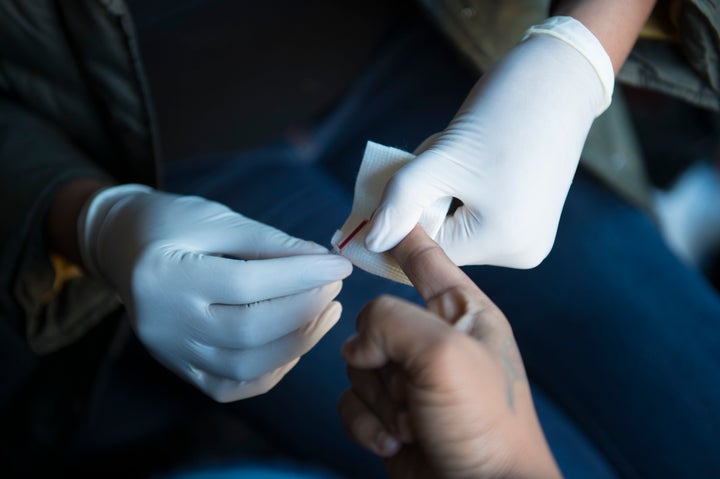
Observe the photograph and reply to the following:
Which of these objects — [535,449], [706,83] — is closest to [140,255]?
[535,449]

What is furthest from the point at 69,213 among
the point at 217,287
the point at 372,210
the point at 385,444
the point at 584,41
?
the point at 584,41

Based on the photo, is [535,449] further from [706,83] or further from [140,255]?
[706,83]

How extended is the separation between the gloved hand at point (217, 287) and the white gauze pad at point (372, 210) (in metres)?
0.02

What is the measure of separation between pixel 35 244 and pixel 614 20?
0.72 m

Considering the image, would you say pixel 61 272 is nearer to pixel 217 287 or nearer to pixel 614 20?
pixel 217 287

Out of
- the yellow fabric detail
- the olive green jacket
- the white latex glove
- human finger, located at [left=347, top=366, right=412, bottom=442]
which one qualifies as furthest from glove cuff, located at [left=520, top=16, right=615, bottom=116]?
the yellow fabric detail

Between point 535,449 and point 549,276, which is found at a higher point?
point 535,449

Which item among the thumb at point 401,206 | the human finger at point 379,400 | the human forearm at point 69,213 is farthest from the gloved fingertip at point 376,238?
the human forearm at point 69,213

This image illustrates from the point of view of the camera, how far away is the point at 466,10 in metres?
0.77

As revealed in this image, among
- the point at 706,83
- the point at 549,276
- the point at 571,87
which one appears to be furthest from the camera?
the point at 549,276

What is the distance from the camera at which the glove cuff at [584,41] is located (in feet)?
1.86

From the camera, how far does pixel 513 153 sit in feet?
1.76

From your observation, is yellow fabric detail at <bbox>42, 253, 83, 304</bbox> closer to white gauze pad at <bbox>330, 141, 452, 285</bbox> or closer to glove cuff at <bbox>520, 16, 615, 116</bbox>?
white gauze pad at <bbox>330, 141, 452, 285</bbox>

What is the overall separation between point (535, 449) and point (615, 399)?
386 mm
